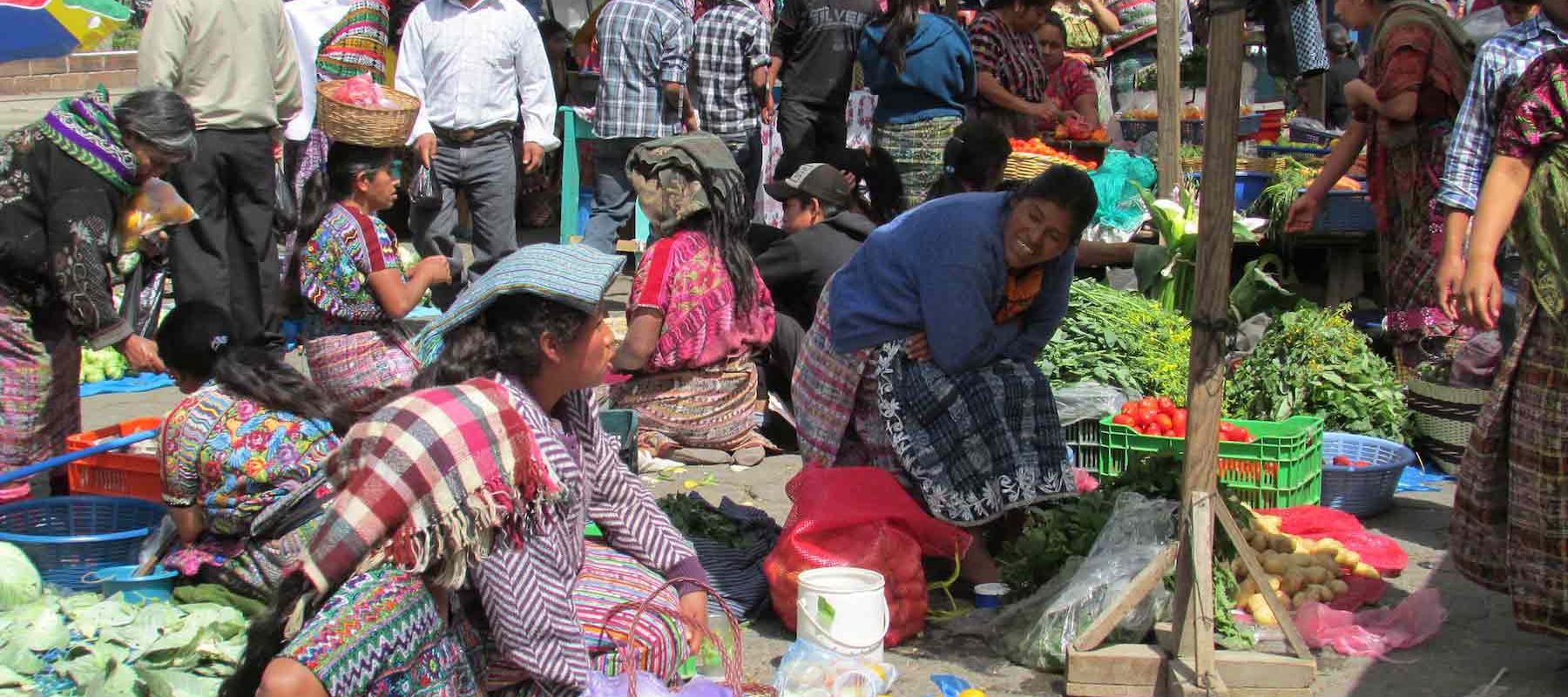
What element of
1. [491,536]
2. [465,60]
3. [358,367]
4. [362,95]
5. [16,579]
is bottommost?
[16,579]

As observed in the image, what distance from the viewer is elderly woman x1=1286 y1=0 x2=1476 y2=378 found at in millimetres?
5645

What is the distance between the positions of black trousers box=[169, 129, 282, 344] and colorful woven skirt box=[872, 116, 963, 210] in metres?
3.19

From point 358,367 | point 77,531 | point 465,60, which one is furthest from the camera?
point 465,60

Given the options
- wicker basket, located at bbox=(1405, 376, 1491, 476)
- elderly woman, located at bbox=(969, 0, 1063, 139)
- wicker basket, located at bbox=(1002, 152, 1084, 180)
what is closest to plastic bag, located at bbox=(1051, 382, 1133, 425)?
wicker basket, located at bbox=(1405, 376, 1491, 476)

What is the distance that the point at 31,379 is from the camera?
15.1 ft

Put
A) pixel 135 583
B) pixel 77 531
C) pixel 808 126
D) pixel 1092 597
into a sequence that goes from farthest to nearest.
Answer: pixel 808 126, pixel 77 531, pixel 135 583, pixel 1092 597

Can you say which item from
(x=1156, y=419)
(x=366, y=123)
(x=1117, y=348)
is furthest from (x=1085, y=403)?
(x=366, y=123)

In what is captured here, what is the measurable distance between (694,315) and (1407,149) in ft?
9.55

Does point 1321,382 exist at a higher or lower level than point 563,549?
lower

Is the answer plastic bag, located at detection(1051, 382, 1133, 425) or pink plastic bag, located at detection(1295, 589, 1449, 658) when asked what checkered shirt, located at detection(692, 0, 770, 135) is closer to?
plastic bag, located at detection(1051, 382, 1133, 425)

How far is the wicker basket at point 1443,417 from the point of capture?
220 inches

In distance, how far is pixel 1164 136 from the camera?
24.3 feet

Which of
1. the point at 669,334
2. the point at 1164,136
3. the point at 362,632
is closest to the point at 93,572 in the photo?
the point at 362,632

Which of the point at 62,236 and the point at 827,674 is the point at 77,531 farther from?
the point at 827,674
